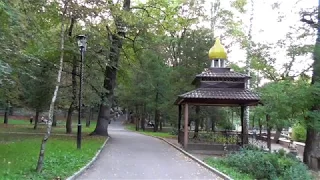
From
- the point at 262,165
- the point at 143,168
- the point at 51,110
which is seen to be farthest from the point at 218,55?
the point at 51,110

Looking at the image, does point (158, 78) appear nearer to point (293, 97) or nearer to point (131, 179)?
point (293, 97)

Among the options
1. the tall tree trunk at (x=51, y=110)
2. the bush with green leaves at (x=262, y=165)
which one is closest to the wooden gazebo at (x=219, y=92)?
the bush with green leaves at (x=262, y=165)

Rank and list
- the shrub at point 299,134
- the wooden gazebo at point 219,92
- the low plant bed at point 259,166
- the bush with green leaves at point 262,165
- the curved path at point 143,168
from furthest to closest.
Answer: the shrub at point 299,134, the wooden gazebo at point 219,92, the bush with green leaves at point 262,165, the low plant bed at point 259,166, the curved path at point 143,168

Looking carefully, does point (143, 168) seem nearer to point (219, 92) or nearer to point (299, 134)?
point (219, 92)

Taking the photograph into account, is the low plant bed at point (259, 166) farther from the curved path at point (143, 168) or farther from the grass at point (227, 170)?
the curved path at point (143, 168)

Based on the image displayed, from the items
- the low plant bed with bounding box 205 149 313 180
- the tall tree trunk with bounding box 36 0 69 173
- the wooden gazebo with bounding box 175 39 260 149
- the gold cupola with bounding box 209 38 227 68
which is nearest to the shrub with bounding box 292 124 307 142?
the gold cupola with bounding box 209 38 227 68

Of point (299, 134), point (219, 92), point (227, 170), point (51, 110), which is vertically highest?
point (219, 92)

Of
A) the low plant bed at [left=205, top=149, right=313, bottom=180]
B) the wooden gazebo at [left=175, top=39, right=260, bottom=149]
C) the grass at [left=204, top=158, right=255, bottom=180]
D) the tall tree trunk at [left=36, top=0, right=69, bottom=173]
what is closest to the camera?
the tall tree trunk at [left=36, top=0, right=69, bottom=173]

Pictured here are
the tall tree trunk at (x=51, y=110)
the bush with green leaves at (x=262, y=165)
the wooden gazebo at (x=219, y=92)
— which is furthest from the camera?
the wooden gazebo at (x=219, y=92)

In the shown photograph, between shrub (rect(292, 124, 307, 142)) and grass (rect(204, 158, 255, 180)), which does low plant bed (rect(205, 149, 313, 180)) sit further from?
shrub (rect(292, 124, 307, 142))

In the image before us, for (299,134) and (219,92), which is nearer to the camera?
(219,92)

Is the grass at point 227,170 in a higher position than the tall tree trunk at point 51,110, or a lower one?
lower

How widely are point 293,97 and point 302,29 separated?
4.04 meters

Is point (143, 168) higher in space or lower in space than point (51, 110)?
lower
